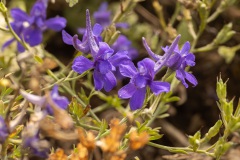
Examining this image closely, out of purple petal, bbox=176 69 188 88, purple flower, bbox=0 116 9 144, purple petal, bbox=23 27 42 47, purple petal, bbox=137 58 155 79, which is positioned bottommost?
purple petal, bbox=23 27 42 47

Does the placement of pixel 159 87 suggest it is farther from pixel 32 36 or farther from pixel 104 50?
pixel 32 36

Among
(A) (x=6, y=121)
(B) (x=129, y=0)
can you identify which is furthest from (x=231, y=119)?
(B) (x=129, y=0)

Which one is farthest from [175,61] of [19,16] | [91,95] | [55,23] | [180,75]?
[19,16]

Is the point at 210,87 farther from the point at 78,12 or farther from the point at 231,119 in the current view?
the point at 231,119

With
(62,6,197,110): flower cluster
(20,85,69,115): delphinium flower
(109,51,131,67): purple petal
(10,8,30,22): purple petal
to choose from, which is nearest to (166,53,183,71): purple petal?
(62,6,197,110): flower cluster

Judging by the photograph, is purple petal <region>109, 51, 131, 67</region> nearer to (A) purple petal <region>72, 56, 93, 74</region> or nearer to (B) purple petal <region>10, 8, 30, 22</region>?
(A) purple petal <region>72, 56, 93, 74</region>

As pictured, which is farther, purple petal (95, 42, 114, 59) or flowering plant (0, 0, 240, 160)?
purple petal (95, 42, 114, 59)

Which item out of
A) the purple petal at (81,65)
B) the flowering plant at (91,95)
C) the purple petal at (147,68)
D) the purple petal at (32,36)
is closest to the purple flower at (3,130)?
the flowering plant at (91,95)
